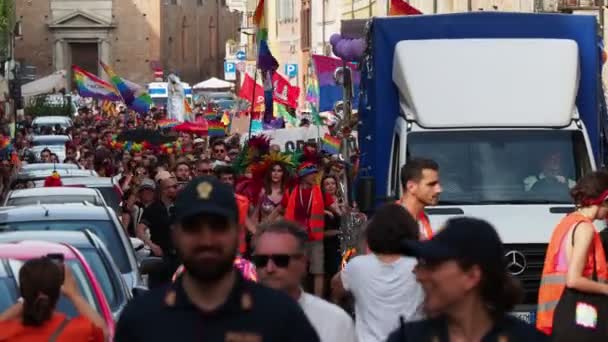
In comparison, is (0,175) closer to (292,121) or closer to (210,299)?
(292,121)

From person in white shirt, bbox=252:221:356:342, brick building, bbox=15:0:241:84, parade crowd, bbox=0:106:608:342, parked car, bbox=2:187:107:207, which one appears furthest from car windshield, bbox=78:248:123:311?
brick building, bbox=15:0:241:84

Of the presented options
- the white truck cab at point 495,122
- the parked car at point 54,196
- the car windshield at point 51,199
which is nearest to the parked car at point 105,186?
the parked car at point 54,196

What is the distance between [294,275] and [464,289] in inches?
69.2

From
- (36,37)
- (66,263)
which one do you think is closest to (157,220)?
(66,263)

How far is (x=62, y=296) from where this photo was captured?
367 inches

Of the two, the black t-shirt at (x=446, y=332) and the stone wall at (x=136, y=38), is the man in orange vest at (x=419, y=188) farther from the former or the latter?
the stone wall at (x=136, y=38)

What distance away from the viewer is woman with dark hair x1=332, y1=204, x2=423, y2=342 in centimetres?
842

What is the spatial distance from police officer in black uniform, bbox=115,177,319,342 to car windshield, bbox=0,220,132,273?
326 inches

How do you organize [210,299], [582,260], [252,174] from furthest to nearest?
1. [252,174]
2. [582,260]
3. [210,299]

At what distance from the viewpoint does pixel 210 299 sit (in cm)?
526

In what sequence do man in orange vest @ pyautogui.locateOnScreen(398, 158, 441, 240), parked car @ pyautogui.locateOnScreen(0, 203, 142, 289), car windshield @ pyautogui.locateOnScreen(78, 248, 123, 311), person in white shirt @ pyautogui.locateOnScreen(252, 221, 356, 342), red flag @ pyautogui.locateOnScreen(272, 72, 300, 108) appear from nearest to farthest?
person in white shirt @ pyautogui.locateOnScreen(252, 221, 356, 342), man in orange vest @ pyautogui.locateOnScreen(398, 158, 441, 240), car windshield @ pyautogui.locateOnScreen(78, 248, 123, 311), parked car @ pyautogui.locateOnScreen(0, 203, 142, 289), red flag @ pyautogui.locateOnScreen(272, 72, 300, 108)

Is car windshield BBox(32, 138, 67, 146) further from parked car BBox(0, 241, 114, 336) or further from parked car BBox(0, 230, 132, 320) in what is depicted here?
parked car BBox(0, 241, 114, 336)

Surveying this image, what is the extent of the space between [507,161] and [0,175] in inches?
594

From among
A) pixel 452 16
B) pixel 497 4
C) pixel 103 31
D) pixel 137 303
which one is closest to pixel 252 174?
pixel 452 16
